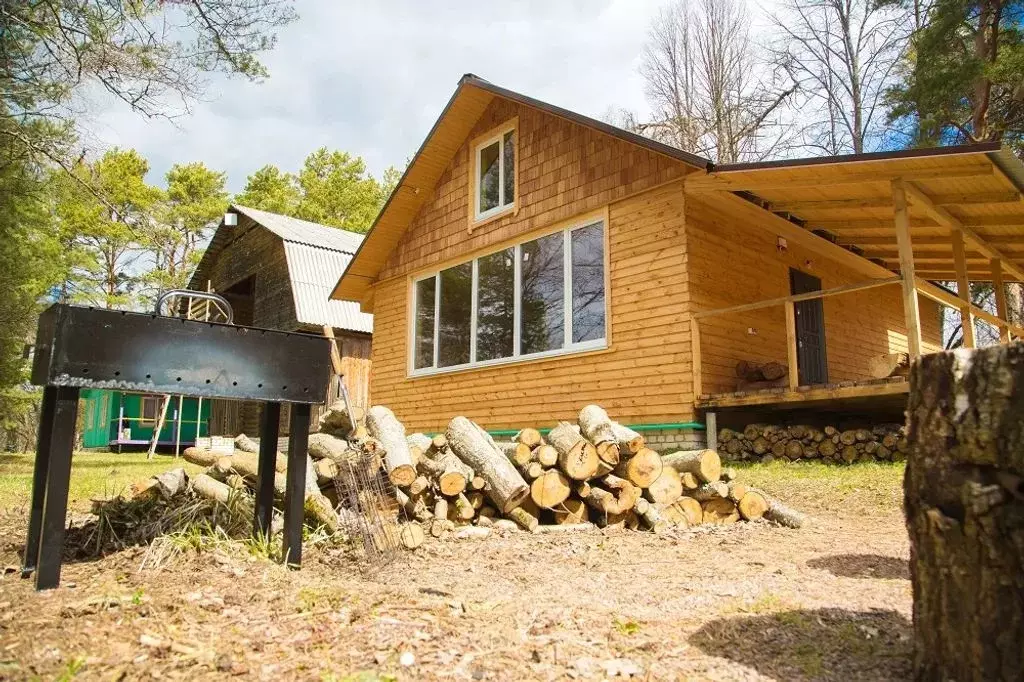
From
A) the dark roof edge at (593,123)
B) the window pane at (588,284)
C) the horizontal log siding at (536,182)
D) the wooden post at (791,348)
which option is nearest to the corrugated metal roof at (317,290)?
the horizontal log siding at (536,182)

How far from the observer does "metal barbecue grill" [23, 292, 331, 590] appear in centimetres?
310

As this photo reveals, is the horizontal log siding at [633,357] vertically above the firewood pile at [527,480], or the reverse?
the horizontal log siding at [633,357]

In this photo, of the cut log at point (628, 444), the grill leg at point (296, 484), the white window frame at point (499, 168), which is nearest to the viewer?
the grill leg at point (296, 484)

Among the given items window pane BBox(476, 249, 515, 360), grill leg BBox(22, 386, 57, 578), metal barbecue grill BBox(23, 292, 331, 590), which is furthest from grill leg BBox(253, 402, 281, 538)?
window pane BBox(476, 249, 515, 360)

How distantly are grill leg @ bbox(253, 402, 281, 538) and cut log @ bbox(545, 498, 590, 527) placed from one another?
2257 mm

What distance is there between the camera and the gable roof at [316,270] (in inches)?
696

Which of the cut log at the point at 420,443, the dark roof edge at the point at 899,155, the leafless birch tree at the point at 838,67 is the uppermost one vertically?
the leafless birch tree at the point at 838,67

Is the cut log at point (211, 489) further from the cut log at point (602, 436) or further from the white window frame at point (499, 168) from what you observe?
the white window frame at point (499, 168)

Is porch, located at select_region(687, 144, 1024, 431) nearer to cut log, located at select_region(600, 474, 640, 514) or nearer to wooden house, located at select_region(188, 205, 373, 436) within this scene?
cut log, located at select_region(600, 474, 640, 514)

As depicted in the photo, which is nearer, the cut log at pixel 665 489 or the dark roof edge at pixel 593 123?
the cut log at pixel 665 489

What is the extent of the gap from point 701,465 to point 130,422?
21.0 meters

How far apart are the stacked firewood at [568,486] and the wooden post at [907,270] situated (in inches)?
102

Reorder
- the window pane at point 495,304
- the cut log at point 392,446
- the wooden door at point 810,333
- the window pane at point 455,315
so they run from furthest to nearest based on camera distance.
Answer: the window pane at point 455,315 → the wooden door at point 810,333 → the window pane at point 495,304 → the cut log at point 392,446

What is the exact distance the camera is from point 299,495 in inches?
148
